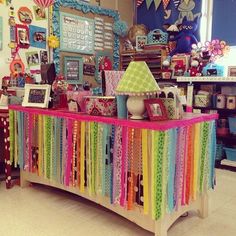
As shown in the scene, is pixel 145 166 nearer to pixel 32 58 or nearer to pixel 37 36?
pixel 32 58

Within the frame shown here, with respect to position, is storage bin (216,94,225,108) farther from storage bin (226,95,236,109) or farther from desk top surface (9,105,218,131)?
desk top surface (9,105,218,131)

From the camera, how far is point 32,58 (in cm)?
359

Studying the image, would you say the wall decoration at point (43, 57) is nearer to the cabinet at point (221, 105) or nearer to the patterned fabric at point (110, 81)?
the patterned fabric at point (110, 81)

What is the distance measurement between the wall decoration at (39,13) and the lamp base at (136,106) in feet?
7.29

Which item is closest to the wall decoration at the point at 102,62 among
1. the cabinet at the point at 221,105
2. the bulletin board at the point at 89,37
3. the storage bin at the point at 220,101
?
the bulletin board at the point at 89,37

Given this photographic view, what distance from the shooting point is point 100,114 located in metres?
2.10

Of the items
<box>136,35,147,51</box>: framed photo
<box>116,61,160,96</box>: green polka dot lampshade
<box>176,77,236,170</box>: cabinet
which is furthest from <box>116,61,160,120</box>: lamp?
<box>136,35,147,51</box>: framed photo

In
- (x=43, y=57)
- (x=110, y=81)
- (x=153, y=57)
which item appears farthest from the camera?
(x=153, y=57)

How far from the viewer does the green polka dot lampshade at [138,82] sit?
185cm

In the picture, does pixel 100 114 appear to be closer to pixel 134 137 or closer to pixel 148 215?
pixel 134 137

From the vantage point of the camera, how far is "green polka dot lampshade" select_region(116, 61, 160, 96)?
1.85m

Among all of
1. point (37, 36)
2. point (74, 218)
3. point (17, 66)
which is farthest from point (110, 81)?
point (37, 36)

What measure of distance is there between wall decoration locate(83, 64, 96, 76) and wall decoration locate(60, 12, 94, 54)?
18 cm

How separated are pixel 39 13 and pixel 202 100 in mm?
2161
